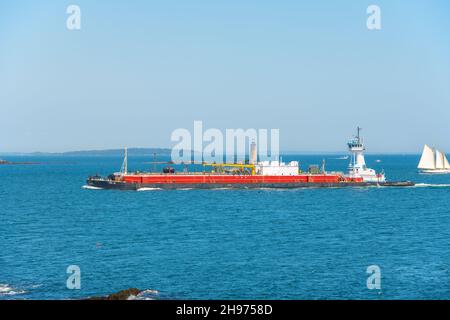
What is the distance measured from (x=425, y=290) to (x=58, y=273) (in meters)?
29.1

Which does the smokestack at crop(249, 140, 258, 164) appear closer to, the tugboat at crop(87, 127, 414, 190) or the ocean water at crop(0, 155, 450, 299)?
the tugboat at crop(87, 127, 414, 190)

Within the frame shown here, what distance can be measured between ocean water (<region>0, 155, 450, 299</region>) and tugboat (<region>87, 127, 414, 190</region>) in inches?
915

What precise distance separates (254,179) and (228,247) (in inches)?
3108

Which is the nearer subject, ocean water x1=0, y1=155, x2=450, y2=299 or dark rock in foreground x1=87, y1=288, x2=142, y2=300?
dark rock in foreground x1=87, y1=288, x2=142, y2=300

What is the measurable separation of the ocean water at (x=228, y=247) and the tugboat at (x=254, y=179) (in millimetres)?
23240

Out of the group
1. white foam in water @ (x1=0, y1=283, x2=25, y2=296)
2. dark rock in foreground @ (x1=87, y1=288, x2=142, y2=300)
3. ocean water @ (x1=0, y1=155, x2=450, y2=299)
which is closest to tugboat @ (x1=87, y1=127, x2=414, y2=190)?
ocean water @ (x1=0, y1=155, x2=450, y2=299)

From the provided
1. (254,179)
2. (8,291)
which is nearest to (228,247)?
(8,291)

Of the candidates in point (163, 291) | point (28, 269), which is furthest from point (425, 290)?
point (28, 269)

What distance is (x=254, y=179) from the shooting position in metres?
138

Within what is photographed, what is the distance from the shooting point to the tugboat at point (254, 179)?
133 m

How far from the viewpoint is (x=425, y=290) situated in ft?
137

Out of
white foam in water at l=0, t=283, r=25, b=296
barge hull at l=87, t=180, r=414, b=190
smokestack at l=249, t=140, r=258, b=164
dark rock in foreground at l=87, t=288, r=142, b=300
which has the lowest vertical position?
white foam in water at l=0, t=283, r=25, b=296

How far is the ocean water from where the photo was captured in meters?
42.8
